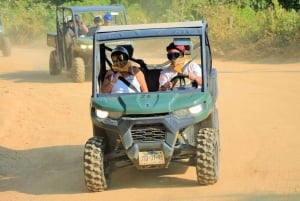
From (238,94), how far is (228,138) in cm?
433

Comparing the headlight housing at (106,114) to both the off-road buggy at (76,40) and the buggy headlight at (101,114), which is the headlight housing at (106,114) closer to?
the buggy headlight at (101,114)

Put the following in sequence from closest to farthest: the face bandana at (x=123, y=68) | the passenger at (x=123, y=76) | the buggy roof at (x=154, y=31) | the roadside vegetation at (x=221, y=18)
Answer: the buggy roof at (x=154, y=31) → the passenger at (x=123, y=76) → the face bandana at (x=123, y=68) → the roadside vegetation at (x=221, y=18)

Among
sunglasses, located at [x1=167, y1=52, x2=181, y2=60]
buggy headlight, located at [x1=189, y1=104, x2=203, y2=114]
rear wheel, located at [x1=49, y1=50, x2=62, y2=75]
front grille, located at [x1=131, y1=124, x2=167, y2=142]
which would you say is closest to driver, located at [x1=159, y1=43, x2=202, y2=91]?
sunglasses, located at [x1=167, y1=52, x2=181, y2=60]

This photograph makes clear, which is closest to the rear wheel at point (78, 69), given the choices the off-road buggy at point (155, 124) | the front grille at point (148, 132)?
the off-road buggy at point (155, 124)

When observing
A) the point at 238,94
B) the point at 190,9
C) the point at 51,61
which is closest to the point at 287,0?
the point at 190,9

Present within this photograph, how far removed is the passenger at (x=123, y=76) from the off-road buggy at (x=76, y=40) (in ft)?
27.6

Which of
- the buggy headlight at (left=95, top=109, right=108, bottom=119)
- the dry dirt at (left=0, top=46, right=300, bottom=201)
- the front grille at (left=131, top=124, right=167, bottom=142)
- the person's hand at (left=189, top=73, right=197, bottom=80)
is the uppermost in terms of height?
the person's hand at (left=189, top=73, right=197, bottom=80)

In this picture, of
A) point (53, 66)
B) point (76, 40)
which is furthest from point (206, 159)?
point (53, 66)

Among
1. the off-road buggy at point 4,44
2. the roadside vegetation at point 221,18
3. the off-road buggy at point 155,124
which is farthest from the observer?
the off-road buggy at point 4,44

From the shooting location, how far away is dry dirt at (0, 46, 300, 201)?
7391 millimetres

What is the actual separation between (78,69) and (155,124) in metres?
9.73

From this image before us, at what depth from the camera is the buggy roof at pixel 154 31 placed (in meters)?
7.68

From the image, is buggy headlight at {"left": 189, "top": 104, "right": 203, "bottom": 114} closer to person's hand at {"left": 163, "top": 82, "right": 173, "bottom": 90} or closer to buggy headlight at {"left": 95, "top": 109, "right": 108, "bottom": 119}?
person's hand at {"left": 163, "top": 82, "right": 173, "bottom": 90}

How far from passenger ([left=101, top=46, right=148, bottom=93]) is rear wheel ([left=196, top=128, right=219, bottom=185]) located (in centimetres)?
101
